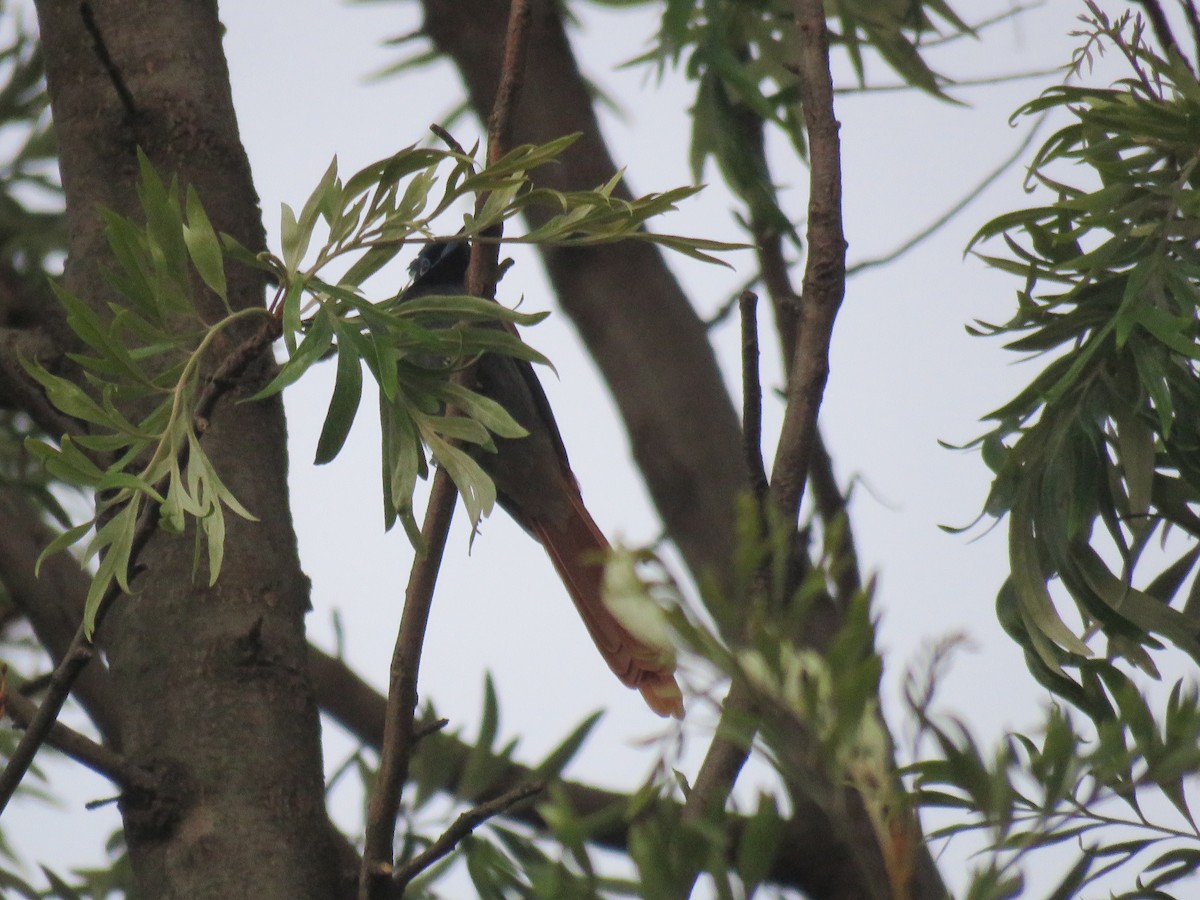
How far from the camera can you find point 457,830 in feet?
5.26

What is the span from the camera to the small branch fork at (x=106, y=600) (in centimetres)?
156

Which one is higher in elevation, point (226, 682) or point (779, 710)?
point (226, 682)

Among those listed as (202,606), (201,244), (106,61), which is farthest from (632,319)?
(201,244)

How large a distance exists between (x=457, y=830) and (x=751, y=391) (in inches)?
22.7

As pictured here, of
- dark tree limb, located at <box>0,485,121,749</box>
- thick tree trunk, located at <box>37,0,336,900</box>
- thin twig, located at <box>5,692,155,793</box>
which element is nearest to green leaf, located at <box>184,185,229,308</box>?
thick tree trunk, located at <box>37,0,336,900</box>

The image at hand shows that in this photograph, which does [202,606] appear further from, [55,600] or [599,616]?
[599,616]

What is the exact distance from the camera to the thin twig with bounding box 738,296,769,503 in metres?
1.58

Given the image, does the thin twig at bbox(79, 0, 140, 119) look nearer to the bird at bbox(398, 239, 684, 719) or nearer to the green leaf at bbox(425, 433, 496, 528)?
the green leaf at bbox(425, 433, 496, 528)

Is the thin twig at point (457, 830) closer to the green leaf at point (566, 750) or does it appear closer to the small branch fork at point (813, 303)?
the small branch fork at point (813, 303)

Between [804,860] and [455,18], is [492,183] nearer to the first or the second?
[804,860]

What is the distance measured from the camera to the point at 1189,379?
1.76m

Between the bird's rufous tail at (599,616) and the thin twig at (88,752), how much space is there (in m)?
0.64

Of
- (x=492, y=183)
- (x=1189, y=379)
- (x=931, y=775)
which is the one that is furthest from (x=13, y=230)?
(x=931, y=775)

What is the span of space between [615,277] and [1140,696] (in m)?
2.44
